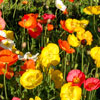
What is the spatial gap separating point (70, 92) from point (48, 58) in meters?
0.21

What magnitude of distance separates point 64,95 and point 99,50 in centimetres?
28

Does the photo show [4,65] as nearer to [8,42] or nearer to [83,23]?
[8,42]

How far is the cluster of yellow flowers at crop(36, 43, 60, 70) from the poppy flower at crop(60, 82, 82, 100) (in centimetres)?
17

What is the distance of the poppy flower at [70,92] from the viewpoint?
99cm

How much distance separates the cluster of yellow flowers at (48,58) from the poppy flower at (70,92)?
0.56 feet

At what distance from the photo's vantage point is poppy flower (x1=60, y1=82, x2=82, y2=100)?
3.25ft

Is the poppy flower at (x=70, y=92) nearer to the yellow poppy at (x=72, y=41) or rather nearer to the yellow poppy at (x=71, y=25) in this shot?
the yellow poppy at (x=72, y=41)

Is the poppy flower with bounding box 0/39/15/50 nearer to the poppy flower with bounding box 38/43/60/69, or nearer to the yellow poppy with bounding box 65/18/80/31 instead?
the poppy flower with bounding box 38/43/60/69

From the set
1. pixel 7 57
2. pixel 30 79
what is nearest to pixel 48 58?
pixel 30 79

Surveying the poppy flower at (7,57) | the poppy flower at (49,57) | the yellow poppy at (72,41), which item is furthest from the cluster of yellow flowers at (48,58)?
the poppy flower at (7,57)

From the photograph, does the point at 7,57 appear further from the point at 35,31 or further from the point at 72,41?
the point at 35,31

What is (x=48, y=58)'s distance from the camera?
1169 millimetres

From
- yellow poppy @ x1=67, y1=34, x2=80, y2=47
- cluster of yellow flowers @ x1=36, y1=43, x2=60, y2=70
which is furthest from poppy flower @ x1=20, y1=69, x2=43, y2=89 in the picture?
yellow poppy @ x1=67, y1=34, x2=80, y2=47

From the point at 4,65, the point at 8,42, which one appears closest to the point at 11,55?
the point at 4,65
